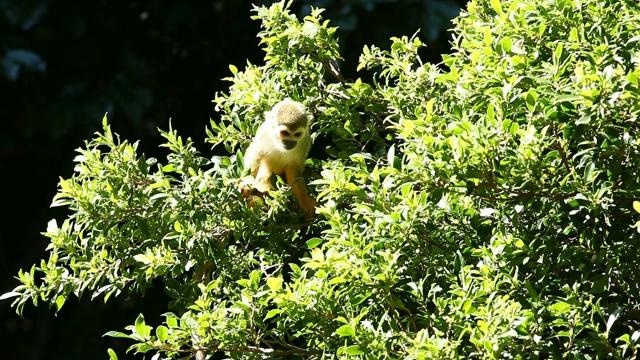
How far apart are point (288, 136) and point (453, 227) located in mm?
977

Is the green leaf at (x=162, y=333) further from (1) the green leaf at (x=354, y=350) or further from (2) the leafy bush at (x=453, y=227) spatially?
(1) the green leaf at (x=354, y=350)

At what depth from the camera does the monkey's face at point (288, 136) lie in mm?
3071

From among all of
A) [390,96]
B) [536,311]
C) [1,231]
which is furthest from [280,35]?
[1,231]

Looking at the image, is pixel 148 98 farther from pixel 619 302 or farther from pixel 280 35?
pixel 619 302

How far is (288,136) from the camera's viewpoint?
3.13m

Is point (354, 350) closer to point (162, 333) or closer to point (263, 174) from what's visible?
point (162, 333)

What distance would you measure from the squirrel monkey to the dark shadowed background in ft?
5.64

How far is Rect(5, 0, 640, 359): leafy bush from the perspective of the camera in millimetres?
1969

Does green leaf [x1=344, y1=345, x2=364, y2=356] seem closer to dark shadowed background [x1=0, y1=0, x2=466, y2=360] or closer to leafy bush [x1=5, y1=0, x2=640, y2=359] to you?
leafy bush [x1=5, y1=0, x2=640, y2=359]

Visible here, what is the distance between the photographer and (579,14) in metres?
2.33

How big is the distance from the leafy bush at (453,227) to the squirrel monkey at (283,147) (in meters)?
0.30

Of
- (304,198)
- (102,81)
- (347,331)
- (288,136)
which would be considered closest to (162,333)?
(347,331)

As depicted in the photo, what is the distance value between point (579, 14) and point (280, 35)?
0.95 m

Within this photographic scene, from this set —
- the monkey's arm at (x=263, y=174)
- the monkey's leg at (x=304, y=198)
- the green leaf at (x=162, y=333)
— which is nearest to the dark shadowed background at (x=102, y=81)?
the monkey's arm at (x=263, y=174)
